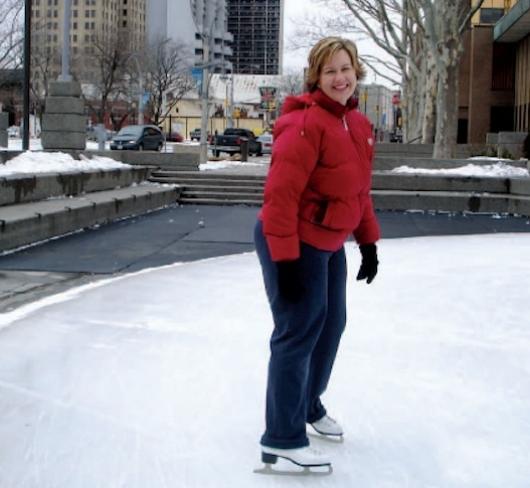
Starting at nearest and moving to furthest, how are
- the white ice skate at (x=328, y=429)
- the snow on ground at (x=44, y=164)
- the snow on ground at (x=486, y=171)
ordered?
the white ice skate at (x=328, y=429)
the snow on ground at (x=44, y=164)
the snow on ground at (x=486, y=171)

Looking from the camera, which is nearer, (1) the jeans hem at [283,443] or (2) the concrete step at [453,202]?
(1) the jeans hem at [283,443]

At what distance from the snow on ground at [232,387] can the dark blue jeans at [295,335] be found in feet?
0.75

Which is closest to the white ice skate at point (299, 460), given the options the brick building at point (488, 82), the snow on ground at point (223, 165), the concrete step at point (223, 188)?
the concrete step at point (223, 188)

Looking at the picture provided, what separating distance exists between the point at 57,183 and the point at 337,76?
35.5 ft

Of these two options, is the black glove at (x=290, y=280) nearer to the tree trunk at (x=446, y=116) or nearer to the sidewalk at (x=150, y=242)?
the sidewalk at (x=150, y=242)

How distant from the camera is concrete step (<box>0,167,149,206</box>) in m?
12.1

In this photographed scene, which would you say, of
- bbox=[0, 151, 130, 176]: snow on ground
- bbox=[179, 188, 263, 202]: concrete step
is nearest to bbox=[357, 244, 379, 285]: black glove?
bbox=[0, 151, 130, 176]: snow on ground

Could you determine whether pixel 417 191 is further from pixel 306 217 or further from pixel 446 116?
pixel 306 217

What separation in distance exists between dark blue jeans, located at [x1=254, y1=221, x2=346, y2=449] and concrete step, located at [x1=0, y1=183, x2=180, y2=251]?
23.5 ft

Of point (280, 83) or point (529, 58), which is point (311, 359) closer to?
point (529, 58)

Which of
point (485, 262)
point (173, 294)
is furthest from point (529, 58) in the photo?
point (173, 294)

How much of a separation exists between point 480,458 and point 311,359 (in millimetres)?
858

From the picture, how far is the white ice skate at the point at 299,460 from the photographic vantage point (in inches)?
140

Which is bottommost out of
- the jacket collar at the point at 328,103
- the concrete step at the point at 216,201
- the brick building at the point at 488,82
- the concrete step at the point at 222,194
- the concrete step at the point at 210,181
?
the concrete step at the point at 216,201
